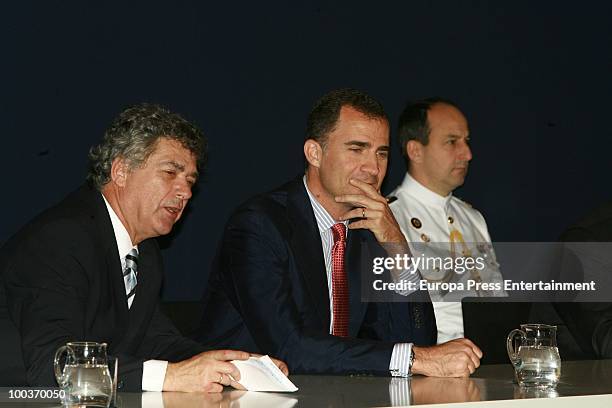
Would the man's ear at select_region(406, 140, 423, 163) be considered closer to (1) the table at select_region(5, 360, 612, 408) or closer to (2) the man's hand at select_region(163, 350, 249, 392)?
(1) the table at select_region(5, 360, 612, 408)

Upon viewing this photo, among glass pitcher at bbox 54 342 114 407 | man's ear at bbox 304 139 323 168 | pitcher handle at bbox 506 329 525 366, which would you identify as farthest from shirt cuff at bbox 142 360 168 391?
man's ear at bbox 304 139 323 168

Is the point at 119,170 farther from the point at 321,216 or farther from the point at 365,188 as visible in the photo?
the point at 365,188

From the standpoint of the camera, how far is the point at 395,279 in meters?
3.17

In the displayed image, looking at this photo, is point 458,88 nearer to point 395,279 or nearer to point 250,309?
point 395,279

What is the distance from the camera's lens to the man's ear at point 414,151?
4.38 meters

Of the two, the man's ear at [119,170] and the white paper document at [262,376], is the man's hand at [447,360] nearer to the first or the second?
the white paper document at [262,376]

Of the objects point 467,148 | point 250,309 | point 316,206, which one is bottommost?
point 250,309

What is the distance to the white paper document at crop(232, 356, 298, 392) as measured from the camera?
2219 mm

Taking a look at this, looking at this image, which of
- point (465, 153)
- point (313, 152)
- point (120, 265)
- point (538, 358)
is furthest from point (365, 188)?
point (465, 153)

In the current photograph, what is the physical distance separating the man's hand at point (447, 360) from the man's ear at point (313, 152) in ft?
2.97

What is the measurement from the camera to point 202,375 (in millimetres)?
2229

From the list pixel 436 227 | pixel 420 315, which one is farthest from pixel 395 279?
pixel 436 227

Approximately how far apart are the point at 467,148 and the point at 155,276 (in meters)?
2.05

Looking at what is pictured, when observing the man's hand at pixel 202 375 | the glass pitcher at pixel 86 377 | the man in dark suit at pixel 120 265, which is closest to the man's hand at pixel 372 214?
the man in dark suit at pixel 120 265
